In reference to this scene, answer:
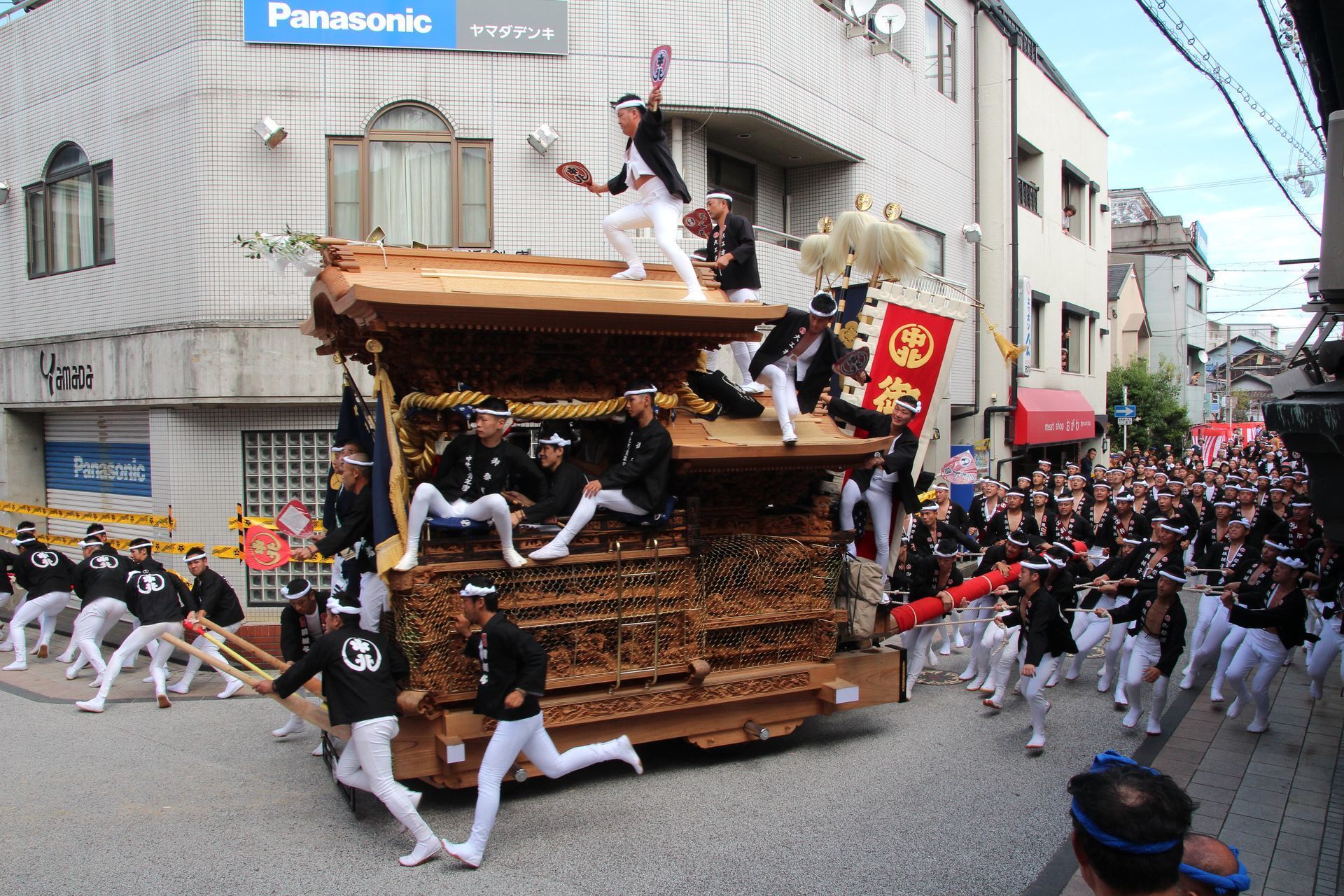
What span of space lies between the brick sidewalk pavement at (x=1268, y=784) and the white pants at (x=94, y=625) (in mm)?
9915

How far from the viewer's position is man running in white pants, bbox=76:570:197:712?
9.99 meters

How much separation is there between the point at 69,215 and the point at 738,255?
11.8 meters

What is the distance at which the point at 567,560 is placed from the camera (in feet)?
23.8

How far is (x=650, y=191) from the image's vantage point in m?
8.31

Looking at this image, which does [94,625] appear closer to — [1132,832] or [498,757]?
[498,757]

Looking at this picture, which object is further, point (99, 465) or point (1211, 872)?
point (99, 465)

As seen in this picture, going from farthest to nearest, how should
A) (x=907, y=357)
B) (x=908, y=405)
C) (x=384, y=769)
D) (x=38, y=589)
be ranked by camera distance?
(x=38, y=589)
(x=907, y=357)
(x=908, y=405)
(x=384, y=769)

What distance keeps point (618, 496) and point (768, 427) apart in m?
1.78

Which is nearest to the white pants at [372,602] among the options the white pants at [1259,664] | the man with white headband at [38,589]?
the man with white headband at [38,589]

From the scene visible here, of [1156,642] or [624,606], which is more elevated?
[624,606]

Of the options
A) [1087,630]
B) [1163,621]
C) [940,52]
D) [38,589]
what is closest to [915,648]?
[1087,630]

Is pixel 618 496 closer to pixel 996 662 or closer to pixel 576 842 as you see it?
pixel 576 842

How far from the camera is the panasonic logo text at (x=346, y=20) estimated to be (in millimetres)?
12570

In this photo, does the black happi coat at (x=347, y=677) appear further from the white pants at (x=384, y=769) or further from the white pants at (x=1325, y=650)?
the white pants at (x=1325, y=650)
